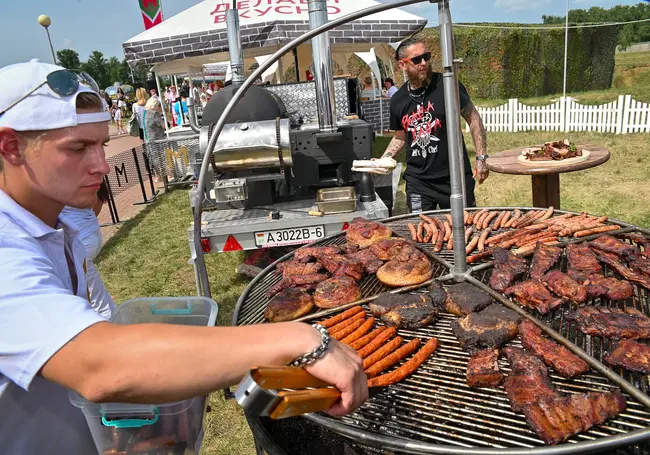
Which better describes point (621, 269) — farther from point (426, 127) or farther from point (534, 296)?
point (426, 127)

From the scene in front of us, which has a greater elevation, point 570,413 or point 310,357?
point 310,357

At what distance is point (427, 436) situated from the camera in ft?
5.29

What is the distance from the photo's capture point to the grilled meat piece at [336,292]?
8.41 ft

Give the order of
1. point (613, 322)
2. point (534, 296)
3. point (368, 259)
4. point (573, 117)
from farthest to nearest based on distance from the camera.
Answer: point (573, 117) → point (368, 259) → point (534, 296) → point (613, 322)

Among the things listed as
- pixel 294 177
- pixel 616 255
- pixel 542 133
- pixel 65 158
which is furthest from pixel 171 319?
pixel 542 133

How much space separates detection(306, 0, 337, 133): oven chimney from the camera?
4.19m

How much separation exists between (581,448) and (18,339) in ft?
5.33

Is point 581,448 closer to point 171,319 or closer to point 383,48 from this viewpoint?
point 171,319

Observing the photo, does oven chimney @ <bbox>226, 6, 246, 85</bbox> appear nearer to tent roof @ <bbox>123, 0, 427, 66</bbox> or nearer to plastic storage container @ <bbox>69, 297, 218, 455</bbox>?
plastic storage container @ <bbox>69, 297, 218, 455</bbox>

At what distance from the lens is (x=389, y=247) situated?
3.07m

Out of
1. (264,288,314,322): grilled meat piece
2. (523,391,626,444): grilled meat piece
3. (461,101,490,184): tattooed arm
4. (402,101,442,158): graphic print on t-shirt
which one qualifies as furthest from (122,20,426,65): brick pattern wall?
(523,391,626,444): grilled meat piece

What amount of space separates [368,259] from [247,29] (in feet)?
27.5

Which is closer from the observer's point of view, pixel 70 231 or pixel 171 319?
pixel 70 231

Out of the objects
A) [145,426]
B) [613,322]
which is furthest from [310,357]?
[613,322]
